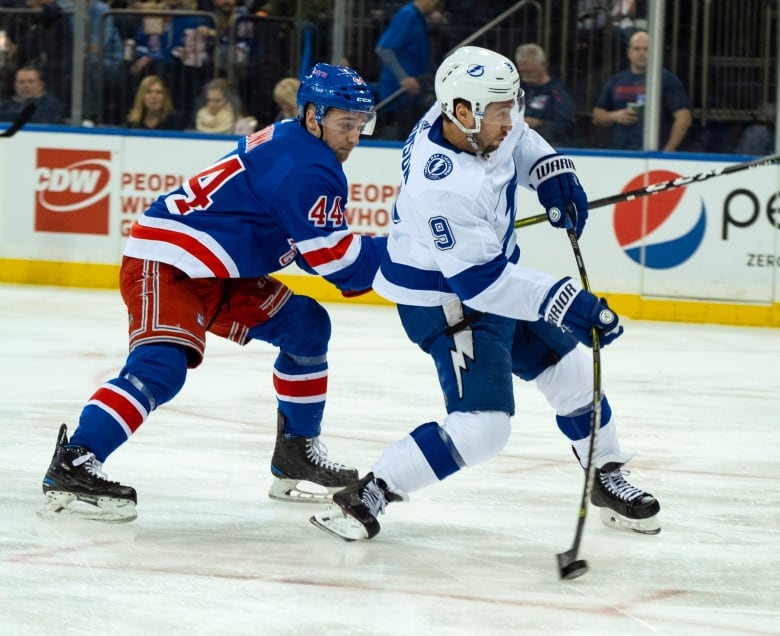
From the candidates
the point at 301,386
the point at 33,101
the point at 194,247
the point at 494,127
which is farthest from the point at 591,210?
the point at 494,127

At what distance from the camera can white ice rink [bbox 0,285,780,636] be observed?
2.96 m

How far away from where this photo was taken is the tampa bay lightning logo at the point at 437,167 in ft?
11.0

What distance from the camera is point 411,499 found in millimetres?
4004

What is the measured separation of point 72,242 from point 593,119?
2986 millimetres

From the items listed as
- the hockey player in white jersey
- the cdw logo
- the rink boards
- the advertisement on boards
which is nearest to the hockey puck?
the hockey player in white jersey

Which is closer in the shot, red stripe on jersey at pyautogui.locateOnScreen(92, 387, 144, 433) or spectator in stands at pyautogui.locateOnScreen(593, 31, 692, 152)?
red stripe on jersey at pyautogui.locateOnScreen(92, 387, 144, 433)

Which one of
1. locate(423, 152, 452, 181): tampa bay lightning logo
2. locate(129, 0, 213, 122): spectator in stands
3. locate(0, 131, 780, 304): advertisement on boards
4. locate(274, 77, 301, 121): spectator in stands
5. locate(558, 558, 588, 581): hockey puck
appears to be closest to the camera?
locate(558, 558, 588, 581): hockey puck

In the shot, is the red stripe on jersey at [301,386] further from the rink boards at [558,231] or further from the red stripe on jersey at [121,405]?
the rink boards at [558,231]

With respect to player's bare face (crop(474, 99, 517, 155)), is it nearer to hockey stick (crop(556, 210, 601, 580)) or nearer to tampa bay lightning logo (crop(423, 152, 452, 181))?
tampa bay lightning logo (crop(423, 152, 452, 181))

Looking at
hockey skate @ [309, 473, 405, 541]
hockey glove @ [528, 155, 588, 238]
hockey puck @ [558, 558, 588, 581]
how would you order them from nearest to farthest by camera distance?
hockey puck @ [558, 558, 588, 581], hockey skate @ [309, 473, 405, 541], hockey glove @ [528, 155, 588, 238]

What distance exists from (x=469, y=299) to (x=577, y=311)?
0.23 meters

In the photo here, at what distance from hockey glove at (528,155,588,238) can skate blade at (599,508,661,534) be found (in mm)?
667

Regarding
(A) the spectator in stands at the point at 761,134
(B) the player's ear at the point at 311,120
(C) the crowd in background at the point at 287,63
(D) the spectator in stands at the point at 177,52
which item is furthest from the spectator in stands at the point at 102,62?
(B) the player's ear at the point at 311,120

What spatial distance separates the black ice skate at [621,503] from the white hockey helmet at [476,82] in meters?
0.93
